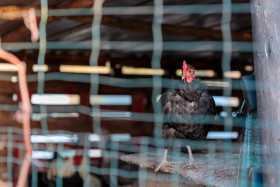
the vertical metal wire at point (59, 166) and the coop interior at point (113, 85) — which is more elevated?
the coop interior at point (113, 85)

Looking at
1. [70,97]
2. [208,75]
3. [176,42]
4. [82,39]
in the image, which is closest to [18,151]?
Result: [70,97]

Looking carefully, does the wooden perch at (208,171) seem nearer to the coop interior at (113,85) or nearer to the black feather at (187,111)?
the coop interior at (113,85)

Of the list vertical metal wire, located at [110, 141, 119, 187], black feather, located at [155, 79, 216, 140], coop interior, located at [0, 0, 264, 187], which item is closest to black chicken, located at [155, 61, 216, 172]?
black feather, located at [155, 79, 216, 140]

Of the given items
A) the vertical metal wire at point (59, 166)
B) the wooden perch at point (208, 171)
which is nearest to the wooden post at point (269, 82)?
the wooden perch at point (208, 171)

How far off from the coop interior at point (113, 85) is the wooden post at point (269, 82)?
9cm

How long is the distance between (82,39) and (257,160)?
4046 millimetres

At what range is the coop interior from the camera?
222 centimetres

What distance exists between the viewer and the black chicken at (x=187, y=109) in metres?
2.55

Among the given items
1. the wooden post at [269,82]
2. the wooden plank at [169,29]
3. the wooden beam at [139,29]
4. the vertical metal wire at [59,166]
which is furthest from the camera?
the vertical metal wire at [59,166]

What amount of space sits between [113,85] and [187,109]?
4.38 metres

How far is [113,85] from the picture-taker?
6848 millimetres

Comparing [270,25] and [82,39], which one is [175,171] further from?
[82,39]

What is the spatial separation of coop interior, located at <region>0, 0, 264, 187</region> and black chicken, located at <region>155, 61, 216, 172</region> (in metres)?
→ 0.11

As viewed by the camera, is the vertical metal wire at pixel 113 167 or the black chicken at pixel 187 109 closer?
the black chicken at pixel 187 109
